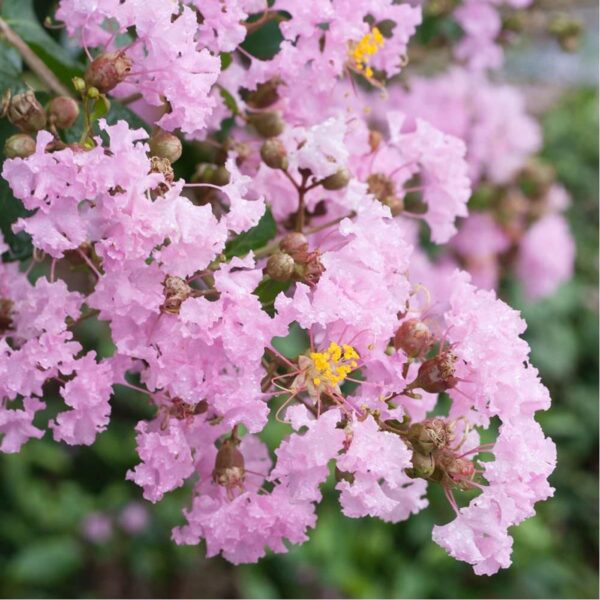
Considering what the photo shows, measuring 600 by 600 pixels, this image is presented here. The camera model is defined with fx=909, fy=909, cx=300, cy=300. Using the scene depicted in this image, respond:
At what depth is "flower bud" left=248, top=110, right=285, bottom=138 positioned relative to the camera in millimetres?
984

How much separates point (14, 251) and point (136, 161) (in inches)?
10.2

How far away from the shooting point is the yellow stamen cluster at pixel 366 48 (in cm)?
99

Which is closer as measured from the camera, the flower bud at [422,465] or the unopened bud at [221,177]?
the flower bud at [422,465]

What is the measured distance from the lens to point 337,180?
94 cm

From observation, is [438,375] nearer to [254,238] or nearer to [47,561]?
[254,238]

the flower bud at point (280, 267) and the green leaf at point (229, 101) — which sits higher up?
the green leaf at point (229, 101)

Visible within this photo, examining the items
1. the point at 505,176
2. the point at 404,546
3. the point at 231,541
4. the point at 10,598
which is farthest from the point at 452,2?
the point at 10,598

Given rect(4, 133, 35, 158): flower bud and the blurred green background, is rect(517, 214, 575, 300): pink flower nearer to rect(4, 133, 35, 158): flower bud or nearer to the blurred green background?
the blurred green background

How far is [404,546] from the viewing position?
249 centimetres

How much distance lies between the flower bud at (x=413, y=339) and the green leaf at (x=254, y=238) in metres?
0.18

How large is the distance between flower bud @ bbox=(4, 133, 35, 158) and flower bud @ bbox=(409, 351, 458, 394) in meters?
0.39

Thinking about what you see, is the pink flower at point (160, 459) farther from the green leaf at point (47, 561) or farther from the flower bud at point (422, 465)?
the green leaf at point (47, 561)

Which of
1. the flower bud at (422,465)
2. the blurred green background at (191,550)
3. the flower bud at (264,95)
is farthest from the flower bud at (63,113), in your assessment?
the blurred green background at (191,550)

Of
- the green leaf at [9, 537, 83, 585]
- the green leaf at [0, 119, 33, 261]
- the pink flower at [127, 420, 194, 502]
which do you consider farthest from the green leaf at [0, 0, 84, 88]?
the green leaf at [9, 537, 83, 585]
